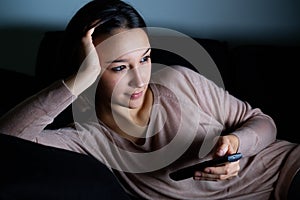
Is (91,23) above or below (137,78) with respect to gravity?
above

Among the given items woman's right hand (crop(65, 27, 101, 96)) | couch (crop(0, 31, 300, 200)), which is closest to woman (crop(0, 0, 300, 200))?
woman's right hand (crop(65, 27, 101, 96))

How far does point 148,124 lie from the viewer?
1131 millimetres

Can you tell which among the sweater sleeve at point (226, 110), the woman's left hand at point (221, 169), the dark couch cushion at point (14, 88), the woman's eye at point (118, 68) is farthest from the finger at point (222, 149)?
the dark couch cushion at point (14, 88)

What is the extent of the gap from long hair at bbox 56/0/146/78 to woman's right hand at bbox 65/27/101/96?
35 millimetres

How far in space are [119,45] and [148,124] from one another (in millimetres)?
220

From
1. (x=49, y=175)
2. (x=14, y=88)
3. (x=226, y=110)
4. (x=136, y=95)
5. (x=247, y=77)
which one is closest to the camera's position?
(x=49, y=175)

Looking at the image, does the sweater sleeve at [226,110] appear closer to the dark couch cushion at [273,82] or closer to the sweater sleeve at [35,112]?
the dark couch cushion at [273,82]

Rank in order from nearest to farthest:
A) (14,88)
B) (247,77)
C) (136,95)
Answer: (136,95) → (14,88) → (247,77)

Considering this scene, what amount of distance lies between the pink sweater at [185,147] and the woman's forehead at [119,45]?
6.2 inches

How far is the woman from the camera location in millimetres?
1047

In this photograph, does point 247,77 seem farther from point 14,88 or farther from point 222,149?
point 14,88

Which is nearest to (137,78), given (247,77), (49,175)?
(49,175)

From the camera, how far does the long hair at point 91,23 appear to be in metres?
1.06

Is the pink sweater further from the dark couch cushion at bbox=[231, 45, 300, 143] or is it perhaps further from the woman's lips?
the dark couch cushion at bbox=[231, 45, 300, 143]
